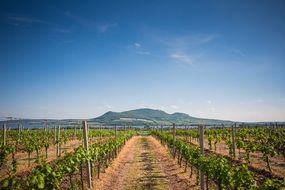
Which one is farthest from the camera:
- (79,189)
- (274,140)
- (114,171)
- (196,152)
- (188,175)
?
(274,140)

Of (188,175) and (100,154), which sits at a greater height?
(100,154)

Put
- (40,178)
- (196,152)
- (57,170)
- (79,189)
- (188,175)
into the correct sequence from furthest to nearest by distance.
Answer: (188,175)
(196,152)
(79,189)
(57,170)
(40,178)

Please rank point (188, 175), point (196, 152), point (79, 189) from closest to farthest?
point (79, 189) → point (196, 152) → point (188, 175)

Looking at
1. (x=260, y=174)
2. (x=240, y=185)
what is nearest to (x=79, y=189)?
(x=240, y=185)

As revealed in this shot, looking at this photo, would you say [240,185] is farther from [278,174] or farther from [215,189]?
[278,174]

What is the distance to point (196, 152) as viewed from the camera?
12664 mm

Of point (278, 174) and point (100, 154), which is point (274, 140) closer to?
point (278, 174)

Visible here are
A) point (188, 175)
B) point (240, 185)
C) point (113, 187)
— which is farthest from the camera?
point (188, 175)

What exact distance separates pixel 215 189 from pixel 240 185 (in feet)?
13.2

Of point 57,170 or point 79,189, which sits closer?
point 57,170

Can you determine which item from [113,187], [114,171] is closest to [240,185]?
[113,187]

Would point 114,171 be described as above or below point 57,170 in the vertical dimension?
below

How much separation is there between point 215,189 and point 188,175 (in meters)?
2.75

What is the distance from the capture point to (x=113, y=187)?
1175cm
